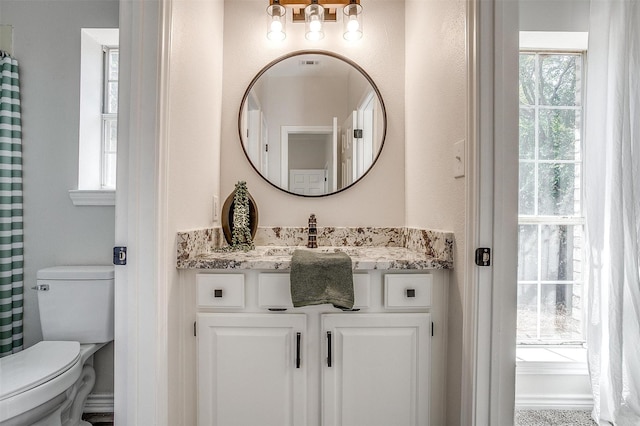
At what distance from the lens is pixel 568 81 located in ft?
6.48

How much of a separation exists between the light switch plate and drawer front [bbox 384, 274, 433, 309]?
43 centimetres

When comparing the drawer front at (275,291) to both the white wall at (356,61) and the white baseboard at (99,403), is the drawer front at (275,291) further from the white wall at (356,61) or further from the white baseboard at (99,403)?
the white baseboard at (99,403)

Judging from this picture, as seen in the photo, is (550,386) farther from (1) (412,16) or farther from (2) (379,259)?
(1) (412,16)

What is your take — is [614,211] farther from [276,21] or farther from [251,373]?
[276,21]

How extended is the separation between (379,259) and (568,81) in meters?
1.74

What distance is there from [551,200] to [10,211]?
2.97 meters

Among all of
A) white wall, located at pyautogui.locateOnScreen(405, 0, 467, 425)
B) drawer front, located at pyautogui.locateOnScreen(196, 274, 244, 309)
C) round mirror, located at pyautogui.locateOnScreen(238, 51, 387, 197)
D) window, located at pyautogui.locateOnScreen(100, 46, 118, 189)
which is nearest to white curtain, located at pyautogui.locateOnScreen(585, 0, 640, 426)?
white wall, located at pyautogui.locateOnScreen(405, 0, 467, 425)

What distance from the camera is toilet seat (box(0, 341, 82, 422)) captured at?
1085 millimetres

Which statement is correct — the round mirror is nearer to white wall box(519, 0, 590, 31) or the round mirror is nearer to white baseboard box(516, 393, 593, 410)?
white wall box(519, 0, 590, 31)

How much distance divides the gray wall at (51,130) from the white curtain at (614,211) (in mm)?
2522

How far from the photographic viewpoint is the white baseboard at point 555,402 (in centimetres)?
180

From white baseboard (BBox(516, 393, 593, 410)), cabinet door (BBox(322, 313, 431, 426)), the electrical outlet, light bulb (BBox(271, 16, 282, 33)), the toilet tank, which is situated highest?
light bulb (BBox(271, 16, 282, 33))

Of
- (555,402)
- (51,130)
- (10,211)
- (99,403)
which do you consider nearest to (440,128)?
(555,402)

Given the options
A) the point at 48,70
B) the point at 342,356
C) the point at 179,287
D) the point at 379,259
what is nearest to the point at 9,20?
the point at 48,70
